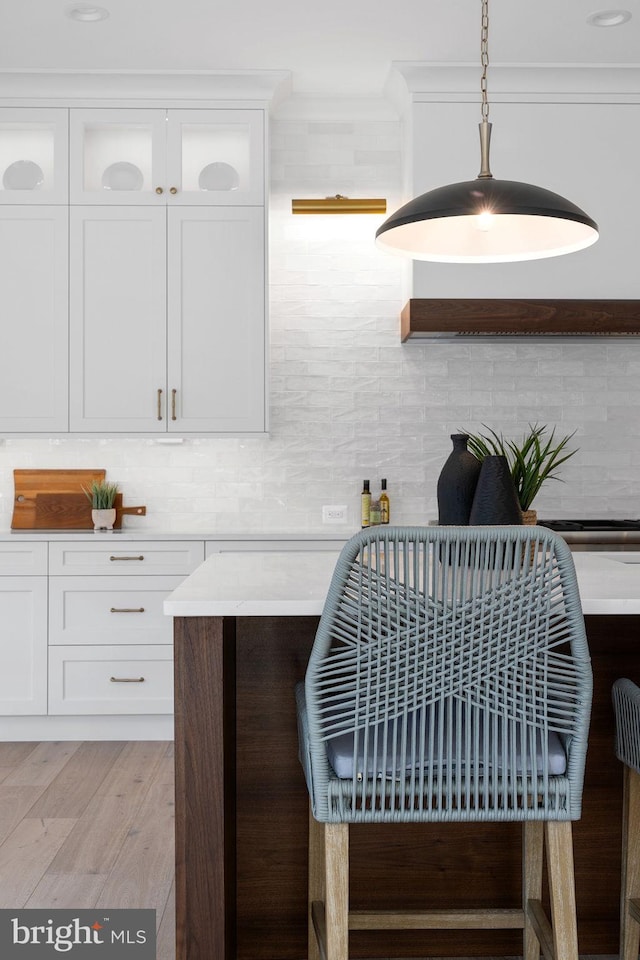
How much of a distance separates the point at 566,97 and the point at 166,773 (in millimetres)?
3365

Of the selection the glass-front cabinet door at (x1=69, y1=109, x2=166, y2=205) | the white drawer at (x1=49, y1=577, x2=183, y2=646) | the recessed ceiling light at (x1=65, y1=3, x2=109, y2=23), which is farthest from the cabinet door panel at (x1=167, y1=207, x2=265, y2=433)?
the recessed ceiling light at (x1=65, y1=3, x2=109, y2=23)

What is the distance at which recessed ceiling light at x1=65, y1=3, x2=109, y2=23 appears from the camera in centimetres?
345

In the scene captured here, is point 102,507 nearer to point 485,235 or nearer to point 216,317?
point 216,317

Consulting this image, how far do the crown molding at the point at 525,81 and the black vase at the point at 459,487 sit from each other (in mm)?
2308

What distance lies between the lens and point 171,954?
222 cm

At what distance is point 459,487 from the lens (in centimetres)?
241

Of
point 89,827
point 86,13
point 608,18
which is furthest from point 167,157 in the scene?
point 89,827

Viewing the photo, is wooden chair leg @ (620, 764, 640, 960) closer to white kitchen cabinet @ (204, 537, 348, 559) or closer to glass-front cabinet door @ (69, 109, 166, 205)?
white kitchen cabinet @ (204, 537, 348, 559)

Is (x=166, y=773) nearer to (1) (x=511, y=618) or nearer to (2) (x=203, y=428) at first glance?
(2) (x=203, y=428)

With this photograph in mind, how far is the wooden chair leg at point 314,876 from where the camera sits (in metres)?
1.98

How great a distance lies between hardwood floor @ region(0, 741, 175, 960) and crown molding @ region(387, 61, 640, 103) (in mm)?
3112

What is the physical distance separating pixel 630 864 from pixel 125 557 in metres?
2.55

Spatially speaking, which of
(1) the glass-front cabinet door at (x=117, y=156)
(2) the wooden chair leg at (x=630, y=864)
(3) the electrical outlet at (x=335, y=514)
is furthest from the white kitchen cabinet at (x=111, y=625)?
(2) the wooden chair leg at (x=630, y=864)

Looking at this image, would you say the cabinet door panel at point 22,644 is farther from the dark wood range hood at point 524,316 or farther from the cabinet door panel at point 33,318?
the dark wood range hood at point 524,316
